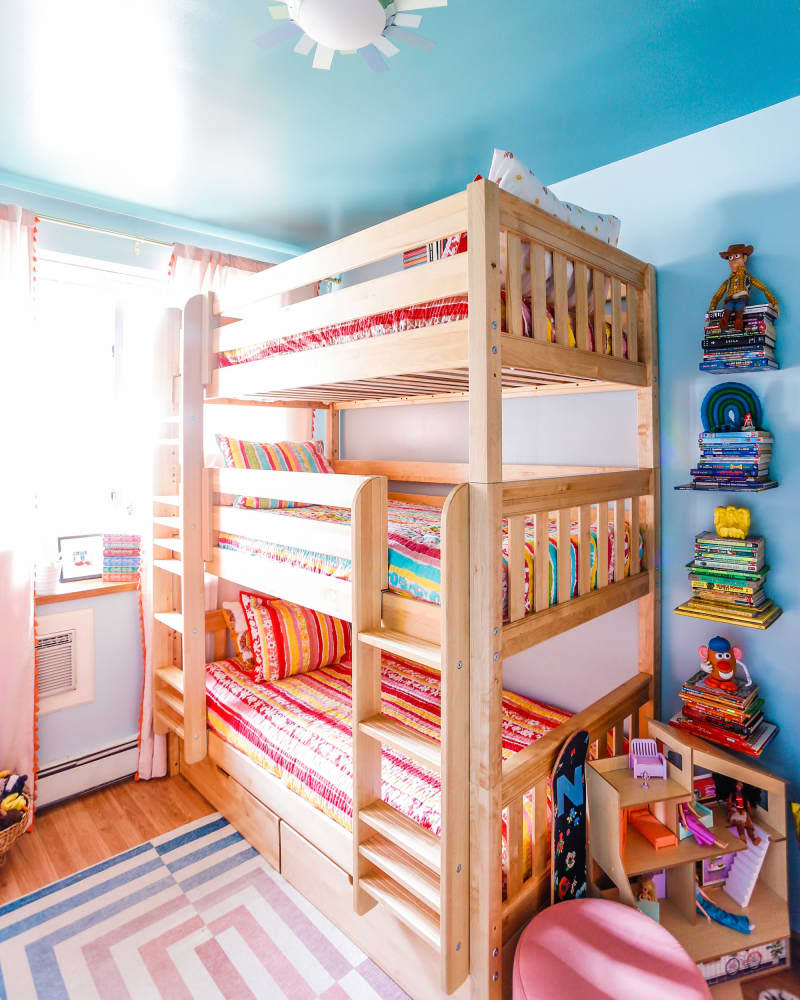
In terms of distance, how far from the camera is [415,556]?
1606mm

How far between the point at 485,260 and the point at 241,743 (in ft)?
6.84

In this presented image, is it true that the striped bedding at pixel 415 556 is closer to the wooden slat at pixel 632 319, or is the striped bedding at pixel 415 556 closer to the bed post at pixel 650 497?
the bed post at pixel 650 497

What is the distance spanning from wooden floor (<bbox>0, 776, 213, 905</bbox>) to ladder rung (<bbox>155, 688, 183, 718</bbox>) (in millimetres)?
404

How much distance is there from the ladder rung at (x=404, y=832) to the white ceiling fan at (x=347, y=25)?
6.60 ft

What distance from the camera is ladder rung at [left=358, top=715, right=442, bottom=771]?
4.62ft

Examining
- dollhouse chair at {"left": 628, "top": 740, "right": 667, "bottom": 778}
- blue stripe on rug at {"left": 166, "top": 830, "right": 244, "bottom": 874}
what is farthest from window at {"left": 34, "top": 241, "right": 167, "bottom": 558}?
dollhouse chair at {"left": 628, "top": 740, "right": 667, "bottom": 778}

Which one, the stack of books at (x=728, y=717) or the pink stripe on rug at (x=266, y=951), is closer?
the pink stripe on rug at (x=266, y=951)

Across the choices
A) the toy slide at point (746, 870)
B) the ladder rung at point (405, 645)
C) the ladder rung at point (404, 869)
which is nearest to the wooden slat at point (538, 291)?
the ladder rung at point (405, 645)

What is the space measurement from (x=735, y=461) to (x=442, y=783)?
4.45ft

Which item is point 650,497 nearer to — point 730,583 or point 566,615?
point 730,583

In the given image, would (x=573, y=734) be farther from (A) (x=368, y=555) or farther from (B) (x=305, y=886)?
(B) (x=305, y=886)

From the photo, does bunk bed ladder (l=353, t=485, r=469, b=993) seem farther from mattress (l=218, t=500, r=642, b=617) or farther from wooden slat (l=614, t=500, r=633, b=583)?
wooden slat (l=614, t=500, r=633, b=583)

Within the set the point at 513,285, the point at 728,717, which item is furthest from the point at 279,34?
the point at 728,717

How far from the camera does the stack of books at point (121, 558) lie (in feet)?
9.45
